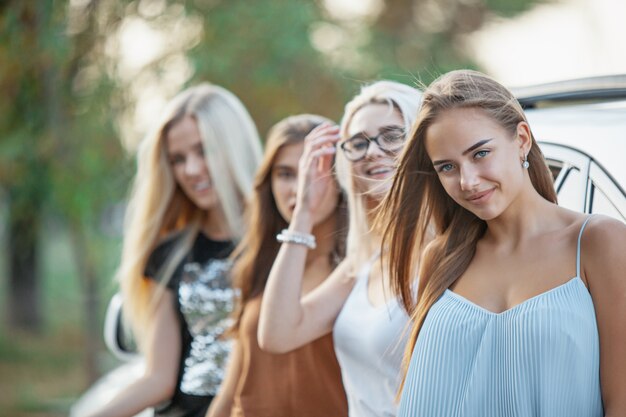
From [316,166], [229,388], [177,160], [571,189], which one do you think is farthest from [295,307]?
[177,160]

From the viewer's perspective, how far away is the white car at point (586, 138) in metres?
2.55

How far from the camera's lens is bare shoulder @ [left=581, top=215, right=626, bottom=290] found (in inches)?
86.0

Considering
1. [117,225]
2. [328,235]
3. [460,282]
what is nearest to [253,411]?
[328,235]

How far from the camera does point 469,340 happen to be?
238 centimetres

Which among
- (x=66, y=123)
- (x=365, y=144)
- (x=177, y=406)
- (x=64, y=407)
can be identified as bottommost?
(x=64, y=407)

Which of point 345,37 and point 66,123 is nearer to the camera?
point 66,123

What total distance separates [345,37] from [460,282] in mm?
10366

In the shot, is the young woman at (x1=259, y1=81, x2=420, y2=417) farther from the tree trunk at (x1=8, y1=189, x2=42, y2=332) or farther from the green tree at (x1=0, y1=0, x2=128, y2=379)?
the tree trunk at (x1=8, y1=189, x2=42, y2=332)

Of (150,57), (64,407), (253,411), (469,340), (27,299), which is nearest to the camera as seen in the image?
(469,340)

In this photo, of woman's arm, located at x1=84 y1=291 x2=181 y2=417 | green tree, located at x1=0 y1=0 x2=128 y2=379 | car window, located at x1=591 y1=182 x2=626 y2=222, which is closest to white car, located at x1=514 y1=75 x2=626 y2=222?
car window, located at x1=591 y1=182 x2=626 y2=222

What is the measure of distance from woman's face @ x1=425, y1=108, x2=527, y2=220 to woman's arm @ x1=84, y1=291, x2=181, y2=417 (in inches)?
87.7

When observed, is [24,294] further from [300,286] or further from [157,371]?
[300,286]

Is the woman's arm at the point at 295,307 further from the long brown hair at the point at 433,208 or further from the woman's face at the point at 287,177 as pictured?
the long brown hair at the point at 433,208

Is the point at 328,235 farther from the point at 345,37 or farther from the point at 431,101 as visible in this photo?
the point at 345,37
